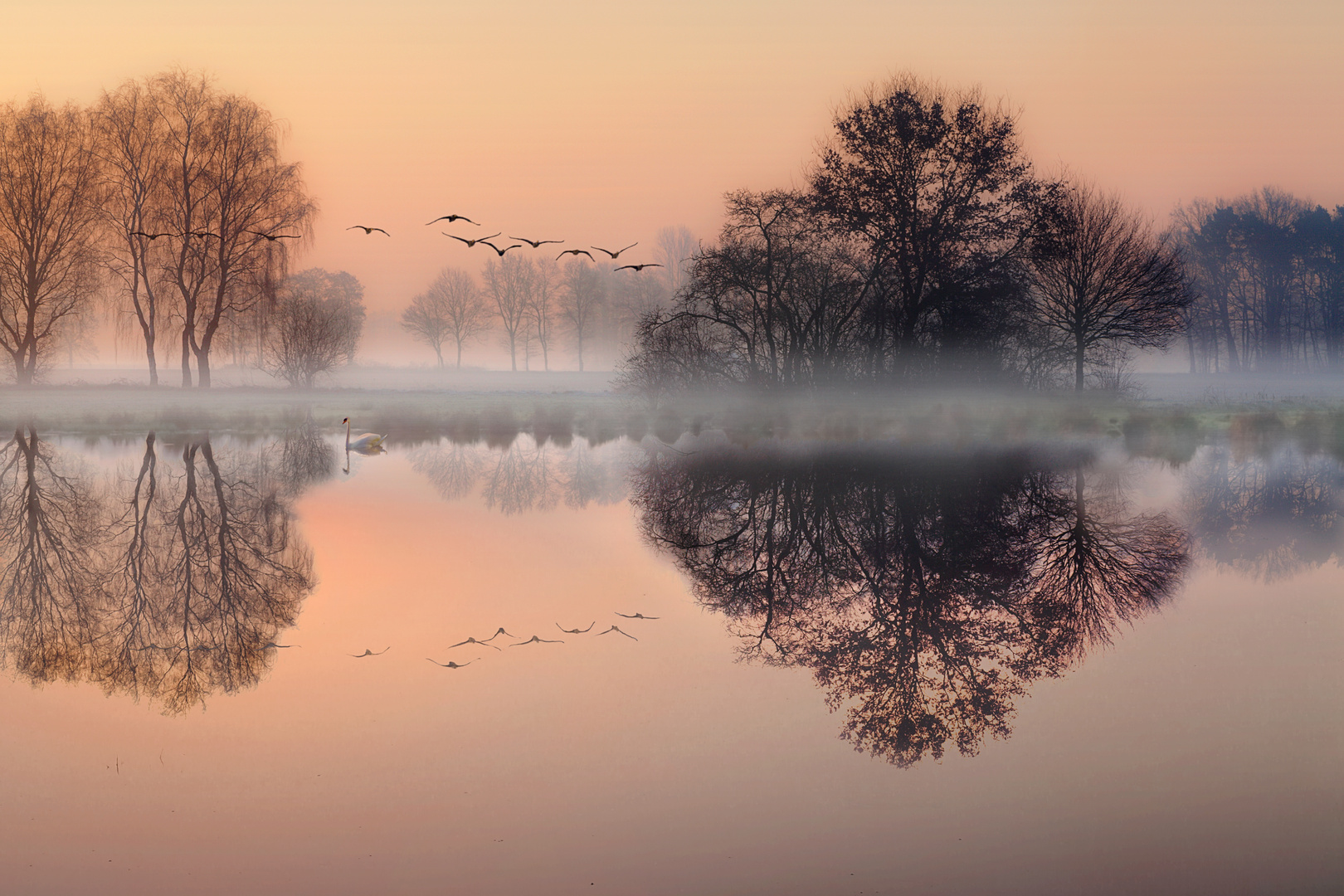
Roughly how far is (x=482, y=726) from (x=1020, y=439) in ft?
90.5

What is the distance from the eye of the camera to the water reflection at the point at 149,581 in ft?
24.6

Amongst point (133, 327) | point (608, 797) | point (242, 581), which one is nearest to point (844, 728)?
point (608, 797)

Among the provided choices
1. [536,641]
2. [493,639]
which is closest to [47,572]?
[493,639]

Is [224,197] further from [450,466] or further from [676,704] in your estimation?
[676,704]

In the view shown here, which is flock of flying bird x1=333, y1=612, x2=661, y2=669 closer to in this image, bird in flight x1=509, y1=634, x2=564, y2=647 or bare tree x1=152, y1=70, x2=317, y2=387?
bird in flight x1=509, y1=634, x2=564, y2=647

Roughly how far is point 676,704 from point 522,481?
14.3m

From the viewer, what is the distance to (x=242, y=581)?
1036 cm

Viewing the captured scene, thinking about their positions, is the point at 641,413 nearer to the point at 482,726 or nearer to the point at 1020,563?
the point at 1020,563

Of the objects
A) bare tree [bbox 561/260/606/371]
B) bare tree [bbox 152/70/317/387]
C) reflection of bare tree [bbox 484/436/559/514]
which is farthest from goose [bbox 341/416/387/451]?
bare tree [bbox 561/260/606/371]

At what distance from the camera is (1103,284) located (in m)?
37.6

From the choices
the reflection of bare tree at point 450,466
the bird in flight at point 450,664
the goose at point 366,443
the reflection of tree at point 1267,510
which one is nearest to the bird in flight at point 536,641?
the bird in flight at point 450,664

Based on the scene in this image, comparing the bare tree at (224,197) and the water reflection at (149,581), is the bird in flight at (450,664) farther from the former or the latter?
the bare tree at (224,197)

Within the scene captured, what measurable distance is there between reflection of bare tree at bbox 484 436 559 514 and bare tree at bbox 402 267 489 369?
67.4 meters

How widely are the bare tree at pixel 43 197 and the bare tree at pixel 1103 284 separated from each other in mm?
41547
